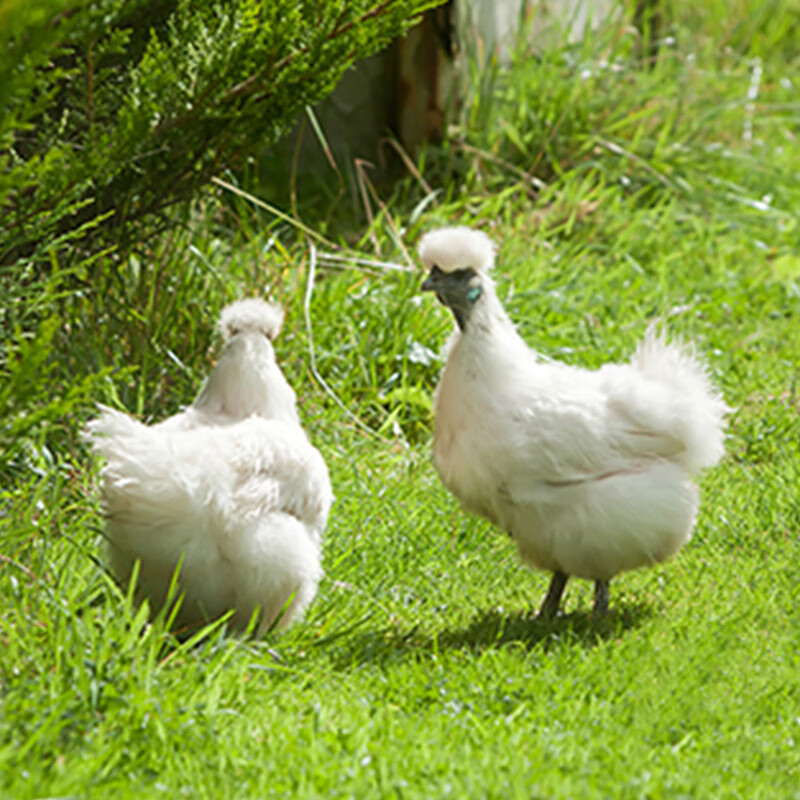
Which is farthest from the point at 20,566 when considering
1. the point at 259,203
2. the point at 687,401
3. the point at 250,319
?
the point at 259,203

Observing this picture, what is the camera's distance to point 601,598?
4.46 meters

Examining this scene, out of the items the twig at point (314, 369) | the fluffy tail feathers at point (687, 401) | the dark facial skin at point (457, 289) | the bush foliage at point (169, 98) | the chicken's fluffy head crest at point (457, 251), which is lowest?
the twig at point (314, 369)

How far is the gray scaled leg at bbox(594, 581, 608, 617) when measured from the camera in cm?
443

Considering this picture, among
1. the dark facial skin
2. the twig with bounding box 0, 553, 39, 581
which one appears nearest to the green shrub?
the twig with bounding box 0, 553, 39, 581

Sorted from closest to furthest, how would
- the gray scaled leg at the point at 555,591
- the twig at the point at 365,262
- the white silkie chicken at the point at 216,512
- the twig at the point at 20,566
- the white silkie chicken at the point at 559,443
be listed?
the white silkie chicken at the point at 216,512 < the twig at the point at 20,566 < the white silkie chicken at the point at 559,443 < the gray scaled leg at the point at 555,591 < the twig at the point at 365,262

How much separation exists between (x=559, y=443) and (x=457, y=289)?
0.65m

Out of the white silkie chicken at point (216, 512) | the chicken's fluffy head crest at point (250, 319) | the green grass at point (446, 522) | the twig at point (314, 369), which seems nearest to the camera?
the green grass at point (446, 522)

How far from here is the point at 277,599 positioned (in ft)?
13.0

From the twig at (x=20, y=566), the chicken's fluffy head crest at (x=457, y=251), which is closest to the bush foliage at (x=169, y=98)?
the chicken's fluffy head crest at (x=457, y=251)

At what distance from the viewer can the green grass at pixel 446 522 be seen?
3.20m

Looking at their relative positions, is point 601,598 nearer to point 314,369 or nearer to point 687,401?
point 687,401

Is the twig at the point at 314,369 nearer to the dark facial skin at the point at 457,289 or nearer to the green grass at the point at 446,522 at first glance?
the green grass at the point at 446,522

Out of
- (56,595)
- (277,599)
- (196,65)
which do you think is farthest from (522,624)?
(196,65)

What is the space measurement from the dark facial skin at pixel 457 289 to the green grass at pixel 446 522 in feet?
3.31
